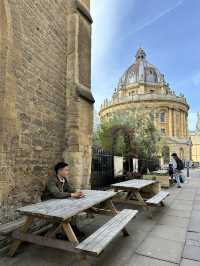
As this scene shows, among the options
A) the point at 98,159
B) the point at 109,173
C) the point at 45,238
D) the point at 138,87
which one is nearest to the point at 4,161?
the point at 45,238

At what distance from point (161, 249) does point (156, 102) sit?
190ft

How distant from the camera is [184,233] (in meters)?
4.80

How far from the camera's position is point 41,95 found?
5.50m

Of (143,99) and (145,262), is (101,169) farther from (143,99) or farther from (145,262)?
(143,99)

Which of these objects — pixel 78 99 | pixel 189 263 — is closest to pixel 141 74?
pixel 78 99

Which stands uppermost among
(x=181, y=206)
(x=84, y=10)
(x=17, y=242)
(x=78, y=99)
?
(x=84, y=10)

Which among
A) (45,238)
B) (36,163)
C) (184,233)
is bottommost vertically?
(184,233)

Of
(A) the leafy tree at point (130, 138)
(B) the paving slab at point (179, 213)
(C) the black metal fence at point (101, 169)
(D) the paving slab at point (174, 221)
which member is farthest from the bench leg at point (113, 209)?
(A) the leafy tree at point (130, 138)

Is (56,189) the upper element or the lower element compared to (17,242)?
upper

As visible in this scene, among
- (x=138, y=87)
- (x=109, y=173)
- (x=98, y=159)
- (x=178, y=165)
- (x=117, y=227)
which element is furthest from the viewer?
(x=138, y=87)

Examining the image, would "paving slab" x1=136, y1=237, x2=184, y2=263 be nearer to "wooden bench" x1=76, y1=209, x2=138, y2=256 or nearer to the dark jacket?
"wooden bench" x1=76, y1=209, x2=138, y2=256

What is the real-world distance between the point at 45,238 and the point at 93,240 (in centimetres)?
75

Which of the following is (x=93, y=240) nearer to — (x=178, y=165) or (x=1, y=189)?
(x=1, y=189)

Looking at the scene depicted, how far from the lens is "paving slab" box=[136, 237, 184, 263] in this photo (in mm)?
3638
